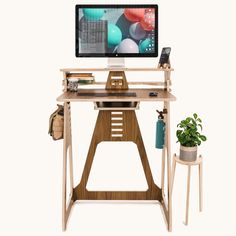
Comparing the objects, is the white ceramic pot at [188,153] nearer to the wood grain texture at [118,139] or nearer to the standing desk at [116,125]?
the standing desk at [116,125]

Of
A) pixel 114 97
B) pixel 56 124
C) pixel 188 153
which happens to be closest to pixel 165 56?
pixel 114 97

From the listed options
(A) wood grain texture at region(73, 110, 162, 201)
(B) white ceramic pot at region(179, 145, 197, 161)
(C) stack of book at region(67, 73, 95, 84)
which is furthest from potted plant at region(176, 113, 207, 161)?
(C) stack of book at region(67, 73, 95, 84)

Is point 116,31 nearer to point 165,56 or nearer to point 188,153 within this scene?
point 165,56

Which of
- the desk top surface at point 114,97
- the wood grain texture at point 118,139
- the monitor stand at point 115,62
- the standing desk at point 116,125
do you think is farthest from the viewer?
the wood grain texture at point 118,139

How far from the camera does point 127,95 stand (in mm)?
3227

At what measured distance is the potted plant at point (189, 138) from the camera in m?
3.25

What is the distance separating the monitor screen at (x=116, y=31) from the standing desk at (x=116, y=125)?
200 millimetres

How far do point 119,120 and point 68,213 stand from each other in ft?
3.46

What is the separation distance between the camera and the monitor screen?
3.34 metres

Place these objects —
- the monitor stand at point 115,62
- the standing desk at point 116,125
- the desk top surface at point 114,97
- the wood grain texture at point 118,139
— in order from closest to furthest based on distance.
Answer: the desk top surface at point 114,97 < the standing desk at point 116,125 < the monitor stand at point 115,62 < the wood grain texture at point 118,139

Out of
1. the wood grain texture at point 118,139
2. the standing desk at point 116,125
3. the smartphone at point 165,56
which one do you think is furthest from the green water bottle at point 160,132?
the smartphone at point 165,56

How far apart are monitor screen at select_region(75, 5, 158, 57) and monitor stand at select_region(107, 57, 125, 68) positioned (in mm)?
41

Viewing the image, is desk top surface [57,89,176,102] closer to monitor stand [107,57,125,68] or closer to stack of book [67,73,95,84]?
stack of book [67,73,95,84]

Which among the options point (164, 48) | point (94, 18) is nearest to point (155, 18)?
point (164, 48)
